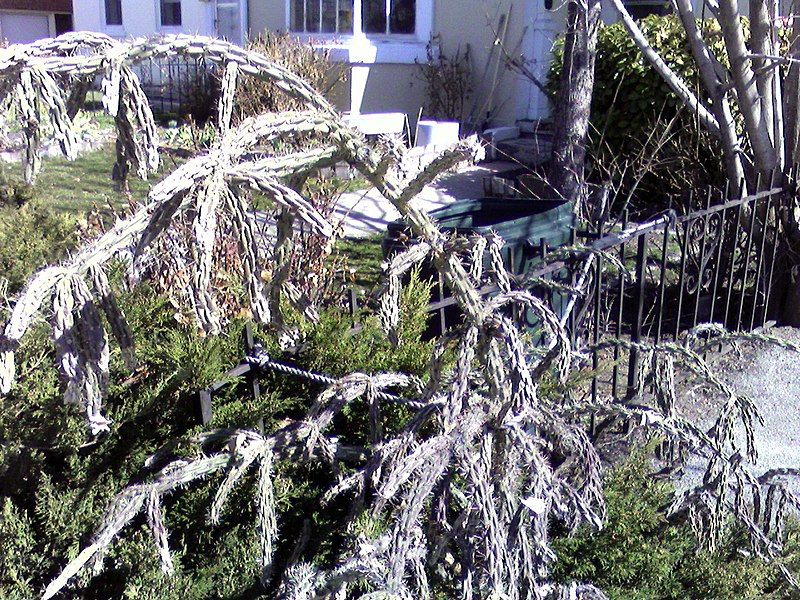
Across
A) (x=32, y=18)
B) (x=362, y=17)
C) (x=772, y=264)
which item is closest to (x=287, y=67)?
(x=362, y=17)

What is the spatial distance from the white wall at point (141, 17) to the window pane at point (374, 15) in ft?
10.5

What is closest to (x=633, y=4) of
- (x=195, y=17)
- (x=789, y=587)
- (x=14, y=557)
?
(x=195, y=17)

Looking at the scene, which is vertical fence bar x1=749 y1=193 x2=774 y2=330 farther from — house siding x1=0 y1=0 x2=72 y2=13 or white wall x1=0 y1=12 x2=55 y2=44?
white wall x1=0 y1=12 x2=55 y2=44

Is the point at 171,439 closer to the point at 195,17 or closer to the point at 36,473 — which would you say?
the point at 36,473

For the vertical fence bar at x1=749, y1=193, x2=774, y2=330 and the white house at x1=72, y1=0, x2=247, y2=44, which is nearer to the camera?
the vertical fence bar at x1=749, y1=193, x2=774, y2=330

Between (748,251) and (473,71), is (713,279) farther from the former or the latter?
(473,71)

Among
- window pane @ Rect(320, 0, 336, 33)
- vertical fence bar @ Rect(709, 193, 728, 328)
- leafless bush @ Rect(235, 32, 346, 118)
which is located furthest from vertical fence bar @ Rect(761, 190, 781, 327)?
window pane @ Rect(320, 0, 336, 33)

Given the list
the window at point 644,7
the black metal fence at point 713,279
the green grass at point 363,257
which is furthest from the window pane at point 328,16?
the black metal fence at point 713,279

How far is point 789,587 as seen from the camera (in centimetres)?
276

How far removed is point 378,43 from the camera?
13297 mm

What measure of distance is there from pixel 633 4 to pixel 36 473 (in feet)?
38.4

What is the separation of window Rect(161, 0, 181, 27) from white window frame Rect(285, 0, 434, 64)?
4.32 metres

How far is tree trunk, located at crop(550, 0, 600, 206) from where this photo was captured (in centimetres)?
710

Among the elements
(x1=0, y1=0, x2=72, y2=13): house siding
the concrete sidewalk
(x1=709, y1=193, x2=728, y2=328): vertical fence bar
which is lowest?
the concrete sidewalk
